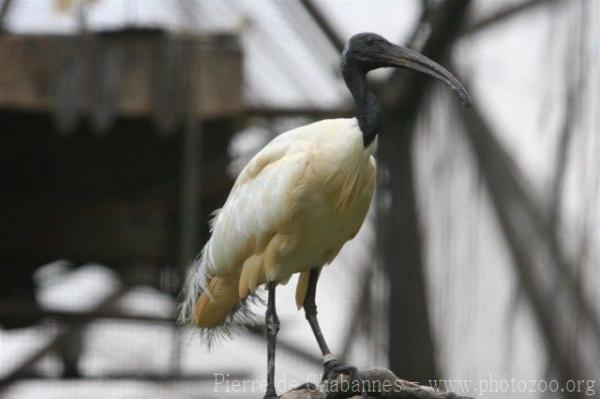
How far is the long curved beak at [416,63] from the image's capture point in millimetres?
8352

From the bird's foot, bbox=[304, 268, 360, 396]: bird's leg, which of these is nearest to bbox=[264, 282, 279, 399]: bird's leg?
bbox=[304, 268, 360, 396]: bird's leg

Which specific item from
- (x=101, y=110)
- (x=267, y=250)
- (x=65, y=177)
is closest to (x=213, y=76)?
(x=101, y=110)

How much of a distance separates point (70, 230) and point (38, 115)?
1.26 m

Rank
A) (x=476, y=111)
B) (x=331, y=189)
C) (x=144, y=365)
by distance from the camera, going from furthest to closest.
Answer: (x=144, y=365) → (x=476, y=111) → (x=331, y=189)

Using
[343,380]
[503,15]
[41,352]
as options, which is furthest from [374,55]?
[41,352]

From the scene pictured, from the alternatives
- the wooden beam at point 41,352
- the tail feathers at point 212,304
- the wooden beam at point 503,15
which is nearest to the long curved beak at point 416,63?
the tail feathers at point 212,304

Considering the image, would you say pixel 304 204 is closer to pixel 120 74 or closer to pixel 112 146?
pixel 120 74

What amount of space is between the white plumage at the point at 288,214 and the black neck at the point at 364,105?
1.5 inches

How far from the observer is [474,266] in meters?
11.8

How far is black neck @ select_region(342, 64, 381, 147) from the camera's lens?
27.6 ft

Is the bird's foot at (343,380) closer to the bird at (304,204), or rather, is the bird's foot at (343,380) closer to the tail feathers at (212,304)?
the bird at (304,204)

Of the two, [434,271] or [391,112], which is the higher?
[391,112]

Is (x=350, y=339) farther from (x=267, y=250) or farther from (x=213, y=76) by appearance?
(x=267, y=250)

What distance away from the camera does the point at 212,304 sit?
8.85m
